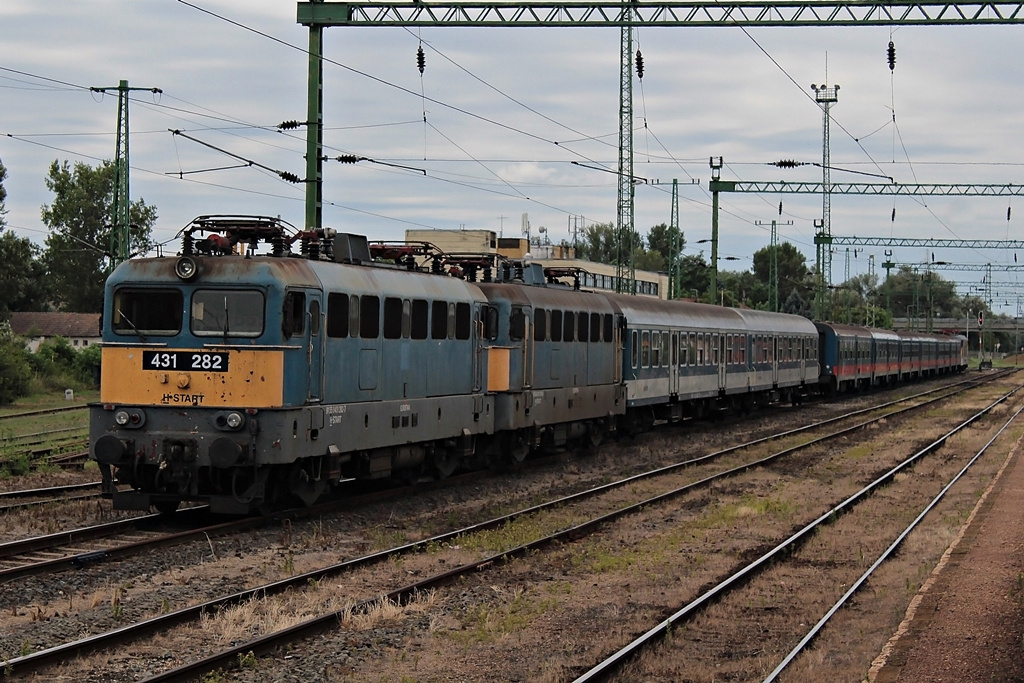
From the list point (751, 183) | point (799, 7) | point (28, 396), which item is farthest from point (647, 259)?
point (799, 7)

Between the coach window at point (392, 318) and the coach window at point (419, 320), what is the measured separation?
408 mm

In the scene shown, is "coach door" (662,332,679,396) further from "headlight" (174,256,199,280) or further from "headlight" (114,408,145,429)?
"headlight" (114,408,145,429)

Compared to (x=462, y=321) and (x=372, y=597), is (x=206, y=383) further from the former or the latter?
(x=462, y=321)

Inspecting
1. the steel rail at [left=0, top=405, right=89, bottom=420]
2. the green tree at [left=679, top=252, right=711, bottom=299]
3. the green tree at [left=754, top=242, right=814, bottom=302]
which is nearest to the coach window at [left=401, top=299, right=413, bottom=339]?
the steel rail at [left=0, top=405, right=89, bottom=420]

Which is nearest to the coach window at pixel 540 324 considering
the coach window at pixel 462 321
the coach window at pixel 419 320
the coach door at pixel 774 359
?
the coach window at pixel 462 321

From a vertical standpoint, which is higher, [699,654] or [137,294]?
[137,294]

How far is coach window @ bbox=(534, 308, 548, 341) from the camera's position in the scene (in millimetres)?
23641

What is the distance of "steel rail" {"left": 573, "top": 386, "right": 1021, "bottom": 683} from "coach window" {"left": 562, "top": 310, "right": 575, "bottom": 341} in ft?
21.1

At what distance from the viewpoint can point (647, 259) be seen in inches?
6924

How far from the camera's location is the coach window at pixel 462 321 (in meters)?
20.5

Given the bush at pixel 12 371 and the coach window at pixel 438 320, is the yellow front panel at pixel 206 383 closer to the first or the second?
the coach window at pixel 438 320

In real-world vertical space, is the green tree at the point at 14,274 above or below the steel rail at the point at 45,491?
above

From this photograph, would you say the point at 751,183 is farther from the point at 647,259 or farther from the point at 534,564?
the point at 647,259

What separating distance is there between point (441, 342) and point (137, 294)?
5.38 metres
